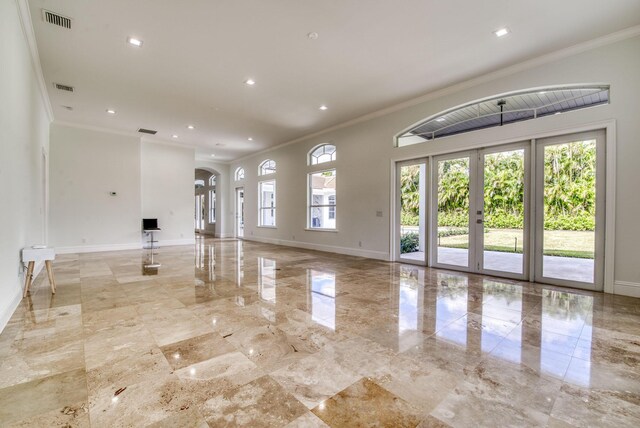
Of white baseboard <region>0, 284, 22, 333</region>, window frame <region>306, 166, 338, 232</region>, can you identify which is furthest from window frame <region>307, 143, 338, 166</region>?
white baseboard <region>0, 284, 22, 333</region>

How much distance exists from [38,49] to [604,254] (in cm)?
859

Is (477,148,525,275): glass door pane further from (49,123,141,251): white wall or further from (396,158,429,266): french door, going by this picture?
(49,123,141,251): white wall

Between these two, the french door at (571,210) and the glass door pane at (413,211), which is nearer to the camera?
the french door at (571,210)

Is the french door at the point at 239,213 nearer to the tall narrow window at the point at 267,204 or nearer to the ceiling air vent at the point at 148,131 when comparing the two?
the tall narrow window at the point at 267,204

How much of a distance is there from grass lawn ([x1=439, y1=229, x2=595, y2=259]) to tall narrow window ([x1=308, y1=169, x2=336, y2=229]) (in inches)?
150

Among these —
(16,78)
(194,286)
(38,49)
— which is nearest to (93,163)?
(38,49)

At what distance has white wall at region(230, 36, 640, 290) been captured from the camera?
3.91 metres

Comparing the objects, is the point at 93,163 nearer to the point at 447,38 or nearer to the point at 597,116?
the point at 447,38

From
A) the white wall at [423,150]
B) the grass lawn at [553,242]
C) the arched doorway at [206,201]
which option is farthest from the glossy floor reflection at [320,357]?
the arched doorway at [206,201]

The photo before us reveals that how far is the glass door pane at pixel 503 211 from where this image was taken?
491 centimetres

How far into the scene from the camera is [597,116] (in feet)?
13.6

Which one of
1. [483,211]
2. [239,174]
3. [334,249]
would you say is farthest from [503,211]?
[239,174]

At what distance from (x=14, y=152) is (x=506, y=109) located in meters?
7.11

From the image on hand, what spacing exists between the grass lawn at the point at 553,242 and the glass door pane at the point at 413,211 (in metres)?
1.01
